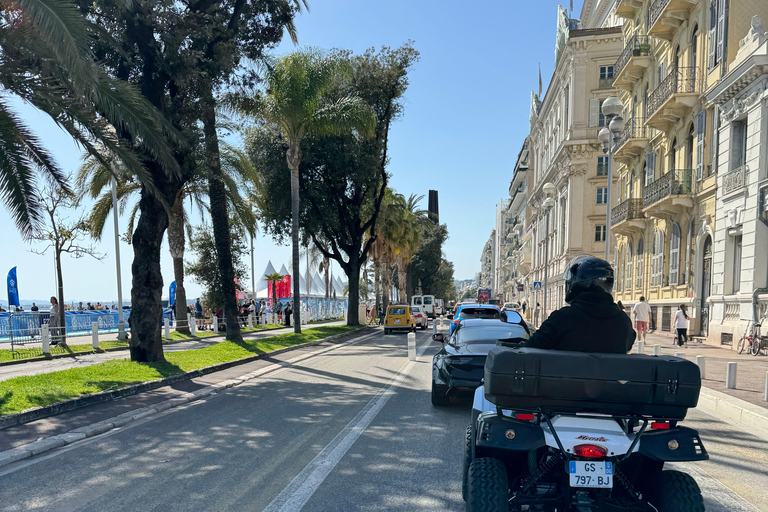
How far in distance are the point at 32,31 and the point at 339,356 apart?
1123cm

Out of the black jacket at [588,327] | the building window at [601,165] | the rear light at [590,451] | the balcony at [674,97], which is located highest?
the building window at [601,165]

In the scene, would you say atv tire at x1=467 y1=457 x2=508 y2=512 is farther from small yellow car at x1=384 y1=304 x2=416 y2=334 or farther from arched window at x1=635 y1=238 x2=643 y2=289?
arched window at x1=635 y1=238 x2=643 y2=289

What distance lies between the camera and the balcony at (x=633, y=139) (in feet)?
96.9

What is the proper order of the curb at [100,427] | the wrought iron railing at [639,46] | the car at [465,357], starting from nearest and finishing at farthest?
the curb at [100,427]
the car at [465,357]
the wrought iron railing at [639,46]

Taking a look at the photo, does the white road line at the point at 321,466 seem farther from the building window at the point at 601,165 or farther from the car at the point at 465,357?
the building window at the point at 601,165

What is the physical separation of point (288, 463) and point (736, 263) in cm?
1874

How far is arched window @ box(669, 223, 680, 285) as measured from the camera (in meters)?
24.8

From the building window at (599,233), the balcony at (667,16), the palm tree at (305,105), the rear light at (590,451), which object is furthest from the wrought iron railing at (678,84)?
the rear light at (590,451)

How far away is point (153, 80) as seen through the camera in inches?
544

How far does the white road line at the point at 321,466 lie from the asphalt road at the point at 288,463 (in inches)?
0.5

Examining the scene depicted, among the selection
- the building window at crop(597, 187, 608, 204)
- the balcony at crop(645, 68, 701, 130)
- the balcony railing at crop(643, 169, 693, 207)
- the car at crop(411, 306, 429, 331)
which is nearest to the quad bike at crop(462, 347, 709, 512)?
the balcony railing at crop(643, 169, 693, 207)

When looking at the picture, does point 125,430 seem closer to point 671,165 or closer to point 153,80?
point 153,80

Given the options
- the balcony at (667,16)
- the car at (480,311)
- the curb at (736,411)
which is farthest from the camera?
the balcony at (667,16)

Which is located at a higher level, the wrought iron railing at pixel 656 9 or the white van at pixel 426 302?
the wrought iron railing at pixel 656 9
